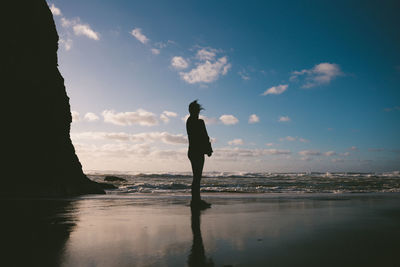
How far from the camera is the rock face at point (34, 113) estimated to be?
9.16 metres

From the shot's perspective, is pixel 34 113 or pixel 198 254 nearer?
pixel 198 254

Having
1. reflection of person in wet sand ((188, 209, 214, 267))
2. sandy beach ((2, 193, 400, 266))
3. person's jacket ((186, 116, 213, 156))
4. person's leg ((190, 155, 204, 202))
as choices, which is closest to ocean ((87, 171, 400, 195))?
person's leg ((190, 155, 204, 202))

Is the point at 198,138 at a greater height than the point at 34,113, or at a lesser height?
lesser

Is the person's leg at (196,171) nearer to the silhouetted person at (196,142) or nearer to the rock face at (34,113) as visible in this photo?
the silhouetted person at (196,142)

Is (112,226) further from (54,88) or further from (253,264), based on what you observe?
(54,88)

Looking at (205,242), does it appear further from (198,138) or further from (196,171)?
(198,138)

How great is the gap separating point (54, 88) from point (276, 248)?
1260 centimetres

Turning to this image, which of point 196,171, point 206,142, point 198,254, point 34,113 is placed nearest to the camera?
point 198,254

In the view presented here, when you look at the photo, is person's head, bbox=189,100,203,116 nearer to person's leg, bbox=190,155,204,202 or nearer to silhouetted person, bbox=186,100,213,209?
silhouetted person, bbox=186,100,213,209

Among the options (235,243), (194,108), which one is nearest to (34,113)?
(194,108)

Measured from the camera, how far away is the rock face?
9164 mm

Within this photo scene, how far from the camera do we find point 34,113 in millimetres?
10258

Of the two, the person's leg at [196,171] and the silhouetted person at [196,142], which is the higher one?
the silhouetted person at [196,142]

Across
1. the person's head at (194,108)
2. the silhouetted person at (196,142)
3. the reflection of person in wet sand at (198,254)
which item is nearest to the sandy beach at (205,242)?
the reflection of person in wet sand at (198,254)
